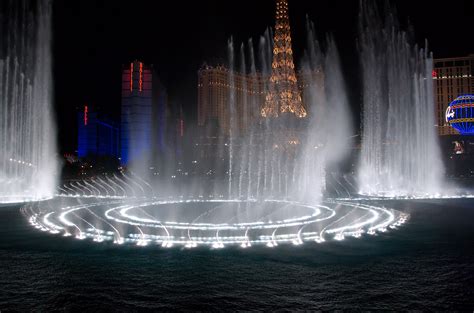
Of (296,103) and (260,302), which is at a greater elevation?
(296,103)

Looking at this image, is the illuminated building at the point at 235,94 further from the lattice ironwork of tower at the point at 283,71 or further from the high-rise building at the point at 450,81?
the high-rise building at the point at 450,81

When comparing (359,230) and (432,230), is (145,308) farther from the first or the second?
(432,230)

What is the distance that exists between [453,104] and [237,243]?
41558mm

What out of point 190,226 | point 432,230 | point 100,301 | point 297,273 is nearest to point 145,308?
point 100,301

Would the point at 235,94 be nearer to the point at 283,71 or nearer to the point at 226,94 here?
the point at 226,94

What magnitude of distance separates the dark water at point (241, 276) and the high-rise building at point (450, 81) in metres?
93.8

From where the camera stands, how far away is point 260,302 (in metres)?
5.32

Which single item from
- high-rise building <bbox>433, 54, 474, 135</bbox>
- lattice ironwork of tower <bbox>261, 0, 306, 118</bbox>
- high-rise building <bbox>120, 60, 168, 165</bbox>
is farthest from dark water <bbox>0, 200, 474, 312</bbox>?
→ high-rise building <bbox>433, 54, 474, 135</bbox>

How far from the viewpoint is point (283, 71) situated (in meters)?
65.8

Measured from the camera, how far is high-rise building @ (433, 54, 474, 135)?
3637 inches

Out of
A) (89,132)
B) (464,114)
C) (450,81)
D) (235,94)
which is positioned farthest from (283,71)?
(450,81)

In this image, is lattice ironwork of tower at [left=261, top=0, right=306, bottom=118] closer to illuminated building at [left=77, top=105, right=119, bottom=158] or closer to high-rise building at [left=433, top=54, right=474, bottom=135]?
illuminated building at [left=77, top=105, right=119, bottom=158]

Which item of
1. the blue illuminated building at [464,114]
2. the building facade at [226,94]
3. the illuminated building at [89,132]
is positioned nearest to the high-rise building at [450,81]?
the building facade at [226,94]

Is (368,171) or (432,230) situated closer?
(432,230)
